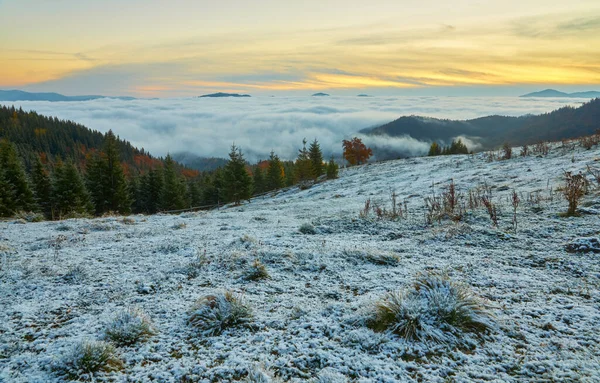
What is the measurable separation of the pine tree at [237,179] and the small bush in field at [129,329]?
42453 mm

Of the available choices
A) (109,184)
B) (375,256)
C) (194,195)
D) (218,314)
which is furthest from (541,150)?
(194,195)

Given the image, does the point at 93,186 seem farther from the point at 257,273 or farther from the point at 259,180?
the point at 257,273

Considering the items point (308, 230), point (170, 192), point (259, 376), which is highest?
point (259, 376)

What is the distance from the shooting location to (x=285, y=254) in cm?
691

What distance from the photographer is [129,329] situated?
12.5 feet

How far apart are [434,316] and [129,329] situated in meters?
4.01

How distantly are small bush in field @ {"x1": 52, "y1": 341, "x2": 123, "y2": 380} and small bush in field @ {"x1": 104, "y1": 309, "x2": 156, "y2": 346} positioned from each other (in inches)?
13.4

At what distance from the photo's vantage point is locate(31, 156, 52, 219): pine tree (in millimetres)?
42344

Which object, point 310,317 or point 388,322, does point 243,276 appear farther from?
point 388,322

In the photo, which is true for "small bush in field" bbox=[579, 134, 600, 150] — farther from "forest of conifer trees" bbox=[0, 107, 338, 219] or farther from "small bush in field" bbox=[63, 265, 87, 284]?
"forest of conifer trees" bbox=[0, 107, 338, 219]

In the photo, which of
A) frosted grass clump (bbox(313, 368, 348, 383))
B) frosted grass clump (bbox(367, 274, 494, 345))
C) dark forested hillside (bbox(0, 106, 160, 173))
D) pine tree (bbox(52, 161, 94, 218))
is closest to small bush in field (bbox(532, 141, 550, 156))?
frosted grass clump (bbox(367, 274, 494, 345))

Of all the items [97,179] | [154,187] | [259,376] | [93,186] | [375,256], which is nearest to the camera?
[259,376]

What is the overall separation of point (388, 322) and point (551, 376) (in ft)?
5.48

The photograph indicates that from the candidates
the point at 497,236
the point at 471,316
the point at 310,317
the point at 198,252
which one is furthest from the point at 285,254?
the point at 497,236
